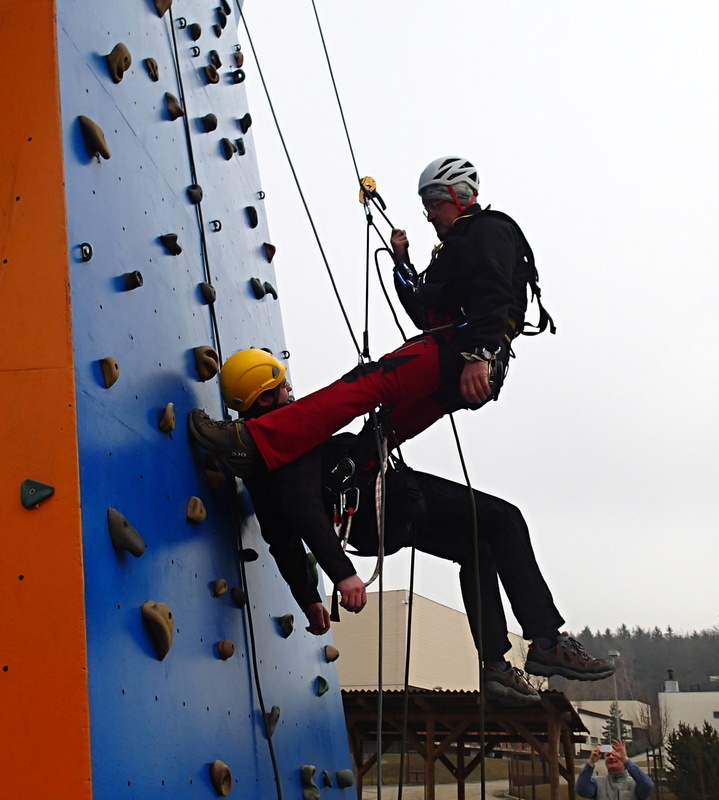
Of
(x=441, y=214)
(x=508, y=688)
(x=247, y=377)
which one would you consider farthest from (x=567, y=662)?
(x=441, y=214)

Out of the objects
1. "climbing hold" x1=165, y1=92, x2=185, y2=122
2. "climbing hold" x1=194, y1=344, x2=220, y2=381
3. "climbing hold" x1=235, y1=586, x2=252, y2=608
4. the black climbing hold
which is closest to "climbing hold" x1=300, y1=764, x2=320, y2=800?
"climbing hold" x1=235, y1=586, x2=252, y2=608

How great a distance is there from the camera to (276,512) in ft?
9.25

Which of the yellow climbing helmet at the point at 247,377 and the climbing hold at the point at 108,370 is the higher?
the yellow climbing helmet at the point at 247,377

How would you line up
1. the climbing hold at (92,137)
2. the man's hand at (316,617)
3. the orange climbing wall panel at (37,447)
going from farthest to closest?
the man's hand at (316,617) < the climbing hold at (92,137) < the orange climbing wall panel at (37,447)

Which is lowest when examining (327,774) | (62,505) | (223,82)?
(327,774)

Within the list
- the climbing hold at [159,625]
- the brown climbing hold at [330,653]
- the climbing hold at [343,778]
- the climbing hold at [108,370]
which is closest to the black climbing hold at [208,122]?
the climbing hold at [108,370]

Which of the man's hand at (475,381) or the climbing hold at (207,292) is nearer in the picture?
the man's hand at (475,381)

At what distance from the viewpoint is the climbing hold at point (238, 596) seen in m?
2.60

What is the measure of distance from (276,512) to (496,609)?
87cm

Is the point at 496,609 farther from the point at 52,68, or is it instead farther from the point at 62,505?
the point at 52,68

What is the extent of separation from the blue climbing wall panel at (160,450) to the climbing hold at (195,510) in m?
0.02

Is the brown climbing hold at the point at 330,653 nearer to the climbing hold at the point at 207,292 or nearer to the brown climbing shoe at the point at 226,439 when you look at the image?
the brown climbing shoe at the point at 226,439

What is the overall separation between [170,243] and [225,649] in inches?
44.7

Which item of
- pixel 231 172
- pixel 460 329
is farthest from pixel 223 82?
pixel 460 329
